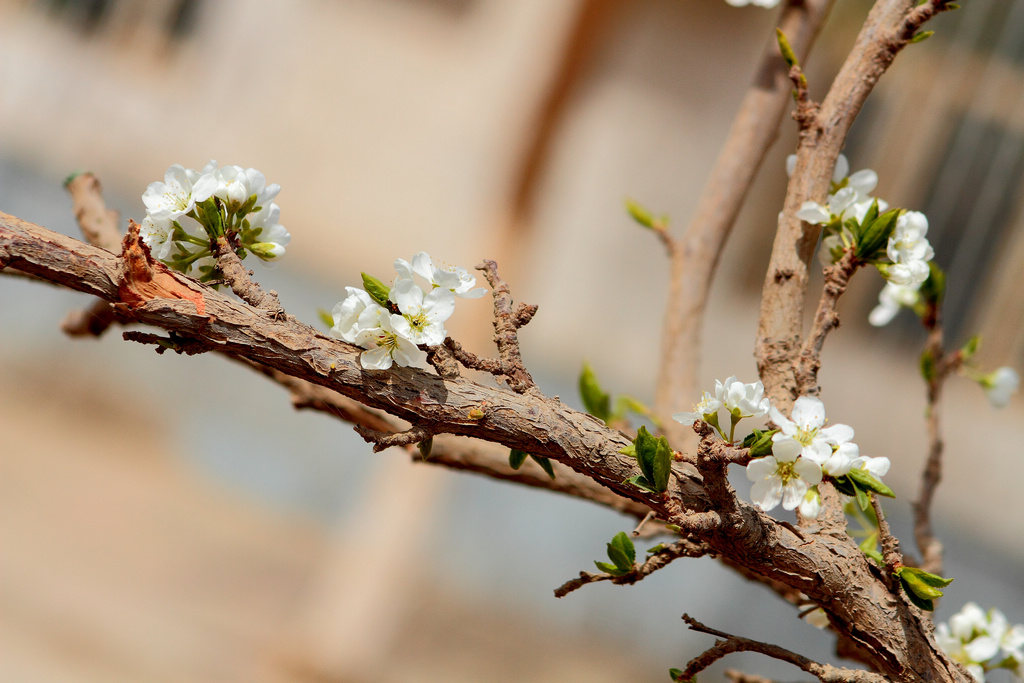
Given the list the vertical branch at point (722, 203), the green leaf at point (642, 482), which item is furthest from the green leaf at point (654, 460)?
the vertical branch at point (722, 203)

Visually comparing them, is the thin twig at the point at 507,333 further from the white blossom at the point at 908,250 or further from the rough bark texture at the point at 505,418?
the white blossom at the point at 908,250

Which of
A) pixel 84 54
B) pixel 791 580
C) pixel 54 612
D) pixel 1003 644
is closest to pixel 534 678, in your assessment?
pixel 54 612

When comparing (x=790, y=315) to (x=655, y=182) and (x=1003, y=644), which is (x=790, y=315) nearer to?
(x=1003, y=644)

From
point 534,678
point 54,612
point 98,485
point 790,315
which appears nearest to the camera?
point 790,315

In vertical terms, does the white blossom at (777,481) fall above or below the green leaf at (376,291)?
below

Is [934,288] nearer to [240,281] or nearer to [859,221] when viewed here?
[859,221]

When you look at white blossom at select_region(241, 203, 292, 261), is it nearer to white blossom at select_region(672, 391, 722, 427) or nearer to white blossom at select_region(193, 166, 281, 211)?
white blossom at select_region(193, 166, 281, 211)

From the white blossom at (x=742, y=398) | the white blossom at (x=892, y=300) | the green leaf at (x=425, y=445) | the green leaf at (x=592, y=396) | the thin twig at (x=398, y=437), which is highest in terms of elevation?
the white blossom at (x=892, y=300)

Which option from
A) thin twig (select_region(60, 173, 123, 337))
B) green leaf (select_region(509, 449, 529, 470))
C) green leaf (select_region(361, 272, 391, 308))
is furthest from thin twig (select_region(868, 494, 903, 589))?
thin twig (select_region(60, 173, 123, 337))
